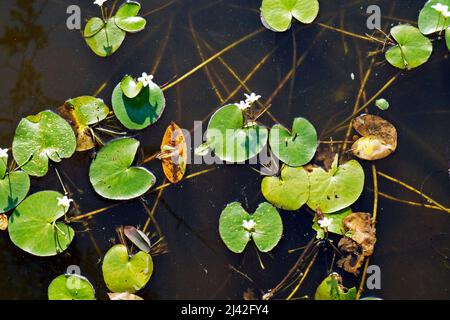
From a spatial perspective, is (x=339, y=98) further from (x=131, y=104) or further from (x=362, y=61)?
(x=131, y=104)

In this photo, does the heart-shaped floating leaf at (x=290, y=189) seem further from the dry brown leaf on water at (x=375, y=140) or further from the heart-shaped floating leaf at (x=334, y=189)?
the dry brown leaf on water at (x=375, y=140)

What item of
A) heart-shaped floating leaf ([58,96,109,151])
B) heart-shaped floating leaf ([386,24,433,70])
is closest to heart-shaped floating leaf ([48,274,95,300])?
heart-shaped floating leaf ([58,96,109,151])

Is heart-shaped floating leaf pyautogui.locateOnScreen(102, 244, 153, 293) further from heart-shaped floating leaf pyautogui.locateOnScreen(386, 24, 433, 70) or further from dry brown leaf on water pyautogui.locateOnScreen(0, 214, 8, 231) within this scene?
heart-shaped floating leaf pyautogui.locateOnScreen(386, 24, 433, 70)

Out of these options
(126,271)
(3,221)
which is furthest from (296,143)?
(3,221)

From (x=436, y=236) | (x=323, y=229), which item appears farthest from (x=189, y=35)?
(x=436, y=236)

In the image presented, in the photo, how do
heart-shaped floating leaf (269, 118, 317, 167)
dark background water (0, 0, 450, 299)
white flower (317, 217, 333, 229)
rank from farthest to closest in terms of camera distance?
dark background water (0, 0, 450, 299)
heart-shaped floating leaf (269, 118, 317, 167)
white flower (317, 217, 333, 229)

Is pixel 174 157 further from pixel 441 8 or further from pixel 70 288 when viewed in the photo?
pixel 441 8
